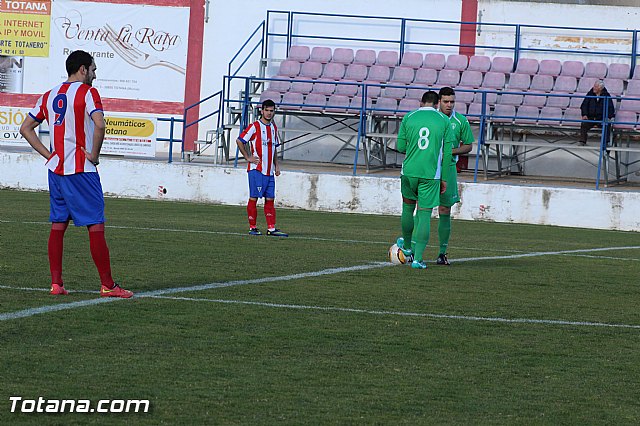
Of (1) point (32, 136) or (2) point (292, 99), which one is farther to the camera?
(2) point (292, 99)

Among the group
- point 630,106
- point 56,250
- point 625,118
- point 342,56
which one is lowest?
point 56,250

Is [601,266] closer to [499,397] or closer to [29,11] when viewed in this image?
[499,397]

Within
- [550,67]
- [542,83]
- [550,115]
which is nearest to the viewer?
[550,115]

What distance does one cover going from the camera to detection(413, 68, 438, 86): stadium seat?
24.1 metres

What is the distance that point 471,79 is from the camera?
2391 centimetres

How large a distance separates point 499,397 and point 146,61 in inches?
877

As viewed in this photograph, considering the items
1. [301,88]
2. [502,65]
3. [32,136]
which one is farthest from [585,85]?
[32,136]

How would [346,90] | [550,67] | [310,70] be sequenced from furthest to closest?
[310,70] → [550,67] → [346,90]

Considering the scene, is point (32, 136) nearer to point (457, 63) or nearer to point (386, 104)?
point (386, 104)

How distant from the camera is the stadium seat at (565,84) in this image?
77.5ft

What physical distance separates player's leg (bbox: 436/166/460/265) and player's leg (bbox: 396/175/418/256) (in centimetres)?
33

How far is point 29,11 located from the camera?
88.8ft

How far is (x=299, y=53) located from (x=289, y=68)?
766 millimetres

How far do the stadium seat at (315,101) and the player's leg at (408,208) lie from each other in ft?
39.1
